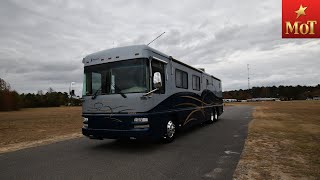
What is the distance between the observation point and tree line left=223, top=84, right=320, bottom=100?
169 m

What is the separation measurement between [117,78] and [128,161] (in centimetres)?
277

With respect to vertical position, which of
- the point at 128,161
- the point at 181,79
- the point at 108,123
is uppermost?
the point at 181,79

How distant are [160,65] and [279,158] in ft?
15.5

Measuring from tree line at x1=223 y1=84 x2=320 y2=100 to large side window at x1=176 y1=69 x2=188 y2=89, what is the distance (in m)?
160

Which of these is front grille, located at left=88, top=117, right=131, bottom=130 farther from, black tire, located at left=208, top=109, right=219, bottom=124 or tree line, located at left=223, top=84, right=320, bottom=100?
tree line, located at left=223, top=84, right=320, bottom=100

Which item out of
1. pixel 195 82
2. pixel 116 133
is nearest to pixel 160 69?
pixel 116 133

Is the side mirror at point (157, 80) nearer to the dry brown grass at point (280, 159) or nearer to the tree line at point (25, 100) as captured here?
the dry brown grass at point (280, 159)

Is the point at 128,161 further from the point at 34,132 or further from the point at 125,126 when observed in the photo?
the point at 34,132

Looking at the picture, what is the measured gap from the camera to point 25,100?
103 metres

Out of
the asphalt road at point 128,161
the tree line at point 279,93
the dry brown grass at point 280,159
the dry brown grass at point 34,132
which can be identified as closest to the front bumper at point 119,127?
the asphalt road at point 128,161

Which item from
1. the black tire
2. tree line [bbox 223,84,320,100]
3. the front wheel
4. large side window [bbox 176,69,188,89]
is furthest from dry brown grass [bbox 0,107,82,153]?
tree line [bbox 223,84,320,100]

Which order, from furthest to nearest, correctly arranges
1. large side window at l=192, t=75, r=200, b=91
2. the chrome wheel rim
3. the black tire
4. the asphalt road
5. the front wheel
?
the black tire
large side window at l=192, t=75, r=200, b=91
the chrome wheel rim
the front wheel
the asphalt road

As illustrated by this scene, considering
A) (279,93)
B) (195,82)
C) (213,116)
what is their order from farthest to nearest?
(279,93) < (213,116) < (195,82)

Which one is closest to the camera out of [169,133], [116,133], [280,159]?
[280,159]
